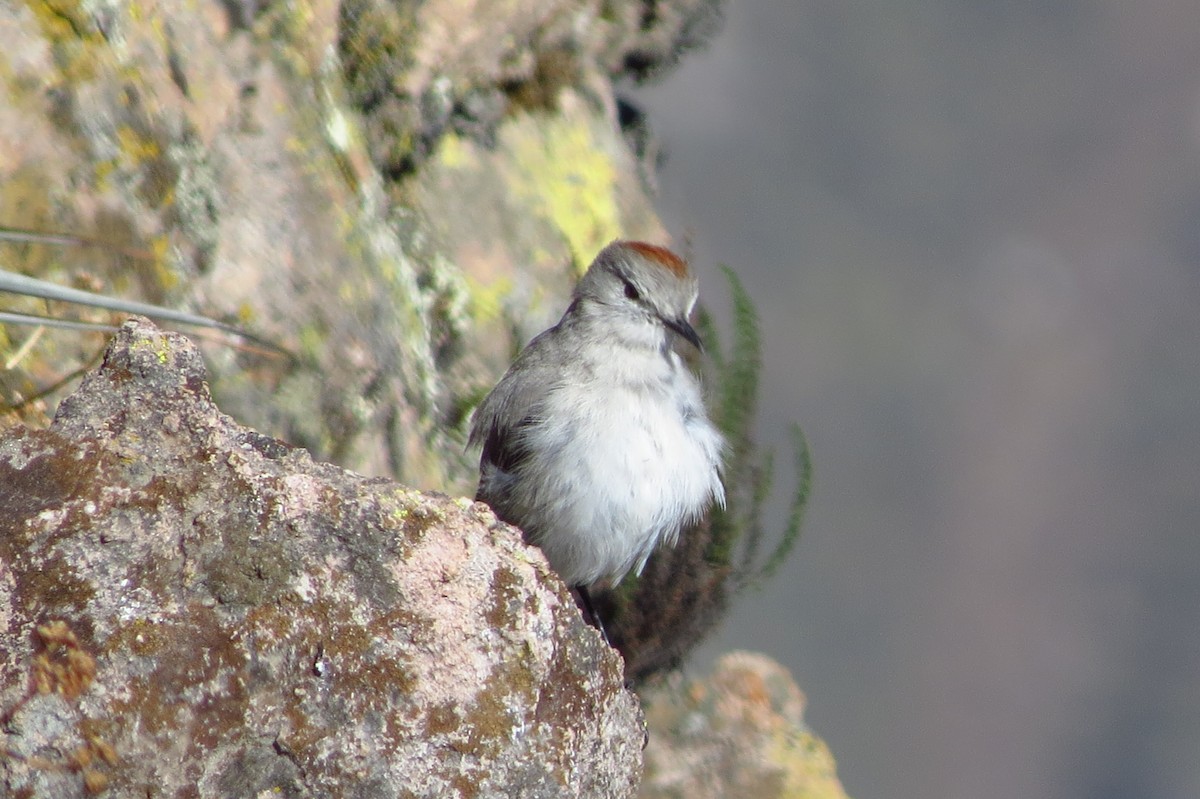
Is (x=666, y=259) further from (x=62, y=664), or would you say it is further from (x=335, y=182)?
(x=62, y=664)

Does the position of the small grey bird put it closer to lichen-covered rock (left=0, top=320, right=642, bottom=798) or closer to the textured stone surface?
the textured stone surface

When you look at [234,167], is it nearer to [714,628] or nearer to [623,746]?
[623,746]

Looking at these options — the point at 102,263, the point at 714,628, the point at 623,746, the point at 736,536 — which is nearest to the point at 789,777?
the point at 714,628

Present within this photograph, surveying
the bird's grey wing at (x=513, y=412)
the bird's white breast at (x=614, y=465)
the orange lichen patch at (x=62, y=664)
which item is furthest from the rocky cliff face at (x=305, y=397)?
the bird's white breast at (x=614, y=465)

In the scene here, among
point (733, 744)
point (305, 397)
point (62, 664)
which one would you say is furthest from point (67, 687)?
point (733, 744)

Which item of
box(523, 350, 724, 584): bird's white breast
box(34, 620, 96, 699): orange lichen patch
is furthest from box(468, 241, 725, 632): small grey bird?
box(34, 620, 96, 699): orange lichen patch

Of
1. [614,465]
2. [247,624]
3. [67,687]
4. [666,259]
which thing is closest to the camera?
[67,687]
